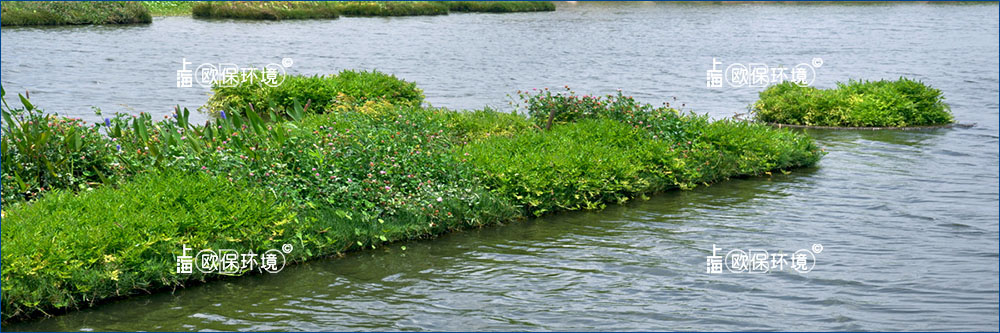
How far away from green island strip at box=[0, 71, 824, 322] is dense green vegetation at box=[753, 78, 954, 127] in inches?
220

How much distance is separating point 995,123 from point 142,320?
835 inches

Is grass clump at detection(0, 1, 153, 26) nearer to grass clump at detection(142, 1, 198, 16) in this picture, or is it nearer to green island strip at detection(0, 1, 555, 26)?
green island strip at detection(0, 1, 555, 26)

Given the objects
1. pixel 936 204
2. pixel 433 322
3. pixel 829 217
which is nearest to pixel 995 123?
pixel 936 204

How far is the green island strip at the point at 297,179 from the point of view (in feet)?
26.4

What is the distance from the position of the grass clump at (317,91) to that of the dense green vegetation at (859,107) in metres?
8.13

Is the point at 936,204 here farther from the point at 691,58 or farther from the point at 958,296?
the point at 691,58

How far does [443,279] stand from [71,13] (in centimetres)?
4313

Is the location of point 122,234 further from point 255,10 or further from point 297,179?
point 255,10

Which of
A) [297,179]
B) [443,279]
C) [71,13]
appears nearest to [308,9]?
[71,13]

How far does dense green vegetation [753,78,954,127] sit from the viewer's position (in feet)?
64.2

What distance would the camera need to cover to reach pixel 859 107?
19.6m

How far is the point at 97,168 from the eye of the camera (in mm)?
10445

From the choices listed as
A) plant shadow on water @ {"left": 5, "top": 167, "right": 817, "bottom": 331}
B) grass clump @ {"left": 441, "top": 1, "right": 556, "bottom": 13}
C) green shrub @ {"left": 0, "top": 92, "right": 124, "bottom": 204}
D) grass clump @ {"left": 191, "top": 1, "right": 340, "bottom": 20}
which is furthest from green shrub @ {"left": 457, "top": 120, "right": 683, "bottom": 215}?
grass clump @ {"left": 441, "top": 1, "right": 556, "bottom": 13}

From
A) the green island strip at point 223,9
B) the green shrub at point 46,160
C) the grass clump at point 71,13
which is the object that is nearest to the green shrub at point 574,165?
the green shrub at point 46,160
